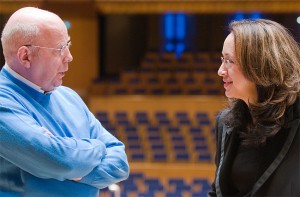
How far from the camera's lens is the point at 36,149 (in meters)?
1.28

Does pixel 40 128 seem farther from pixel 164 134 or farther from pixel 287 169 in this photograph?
pixel 164 134

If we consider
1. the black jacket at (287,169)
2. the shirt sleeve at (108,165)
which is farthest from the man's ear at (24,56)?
the black jacket at (287,169)

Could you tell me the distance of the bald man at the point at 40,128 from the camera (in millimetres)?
1287

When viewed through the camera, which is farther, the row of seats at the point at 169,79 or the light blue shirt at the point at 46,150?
the row of seats at the point at 169,79

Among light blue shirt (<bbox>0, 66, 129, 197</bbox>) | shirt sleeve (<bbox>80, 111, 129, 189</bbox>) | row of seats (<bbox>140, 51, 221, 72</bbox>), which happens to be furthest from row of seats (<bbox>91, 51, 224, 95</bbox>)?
light blue shirt (<bbox>0, 66, 129, 197</bbox>)

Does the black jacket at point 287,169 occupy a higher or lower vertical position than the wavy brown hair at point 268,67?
lower

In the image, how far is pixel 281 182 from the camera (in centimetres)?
129

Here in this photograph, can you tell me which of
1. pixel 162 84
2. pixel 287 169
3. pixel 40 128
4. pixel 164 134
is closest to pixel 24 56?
pixel 40 128

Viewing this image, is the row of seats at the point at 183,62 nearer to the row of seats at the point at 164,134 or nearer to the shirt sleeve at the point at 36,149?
the row of seats at the point at 164,134

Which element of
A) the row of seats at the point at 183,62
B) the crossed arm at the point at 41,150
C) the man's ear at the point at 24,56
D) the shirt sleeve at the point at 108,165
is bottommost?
the row of seats at the point at 183,62

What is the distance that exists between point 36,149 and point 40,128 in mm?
61

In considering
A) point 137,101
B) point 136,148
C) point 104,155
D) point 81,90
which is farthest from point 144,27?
point 104,155

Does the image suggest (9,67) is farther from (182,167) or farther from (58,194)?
(182,167)

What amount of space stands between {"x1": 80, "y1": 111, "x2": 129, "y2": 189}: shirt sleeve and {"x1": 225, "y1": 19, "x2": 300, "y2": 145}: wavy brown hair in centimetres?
40
